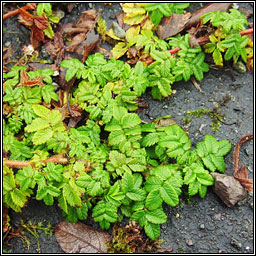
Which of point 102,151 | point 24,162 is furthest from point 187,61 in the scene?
point 24,162

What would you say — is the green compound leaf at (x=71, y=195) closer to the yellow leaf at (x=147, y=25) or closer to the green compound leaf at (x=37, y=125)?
the green compound leaf at (x=37, y=125)

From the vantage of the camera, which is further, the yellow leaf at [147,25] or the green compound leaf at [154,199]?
the yellow leaf at [147,25]

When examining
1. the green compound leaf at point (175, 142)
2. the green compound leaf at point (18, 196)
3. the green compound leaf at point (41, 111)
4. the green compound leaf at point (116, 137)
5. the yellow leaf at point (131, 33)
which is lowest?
the green compound leaf at point (18, 196)

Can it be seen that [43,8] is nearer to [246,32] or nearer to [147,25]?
[147,25]

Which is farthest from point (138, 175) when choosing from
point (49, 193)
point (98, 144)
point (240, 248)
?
point (240, 248)

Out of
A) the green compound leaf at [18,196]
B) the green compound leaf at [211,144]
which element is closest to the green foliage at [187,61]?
the green compound leaf at [211,144]

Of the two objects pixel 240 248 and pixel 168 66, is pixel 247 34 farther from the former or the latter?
pixel 240 248

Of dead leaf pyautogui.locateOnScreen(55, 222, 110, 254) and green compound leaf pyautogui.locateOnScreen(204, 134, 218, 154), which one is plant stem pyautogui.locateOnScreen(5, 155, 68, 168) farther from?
green compound leaf pyautogui.locateOnScreen(204, 134, 218, 154)
